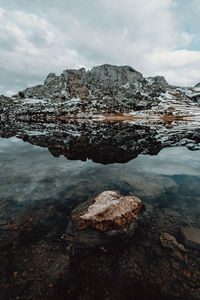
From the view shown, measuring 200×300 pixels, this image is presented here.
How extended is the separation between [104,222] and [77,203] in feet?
7.84

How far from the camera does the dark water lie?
4555 millimetres

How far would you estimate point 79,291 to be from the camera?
14.0 feet

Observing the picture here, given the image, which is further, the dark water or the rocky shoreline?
the dark water

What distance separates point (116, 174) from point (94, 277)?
780cm

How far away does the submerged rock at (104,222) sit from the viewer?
6.02m

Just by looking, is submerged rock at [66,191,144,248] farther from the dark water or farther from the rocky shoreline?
the dark water

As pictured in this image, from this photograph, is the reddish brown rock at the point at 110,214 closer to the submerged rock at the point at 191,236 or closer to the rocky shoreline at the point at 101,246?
the rocky shoreline at the point at 101,246

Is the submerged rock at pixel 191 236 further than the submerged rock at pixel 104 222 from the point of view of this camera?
No

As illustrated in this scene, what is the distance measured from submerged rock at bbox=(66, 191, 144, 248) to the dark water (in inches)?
18.7

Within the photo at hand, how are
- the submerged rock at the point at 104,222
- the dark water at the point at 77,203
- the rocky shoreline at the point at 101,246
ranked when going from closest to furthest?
the rocky shoreline at the point at 101,246 < the dark water at the point at 77,203 < the submerged rock at the point at 104,222

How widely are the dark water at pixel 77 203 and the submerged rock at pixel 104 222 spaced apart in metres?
0.48

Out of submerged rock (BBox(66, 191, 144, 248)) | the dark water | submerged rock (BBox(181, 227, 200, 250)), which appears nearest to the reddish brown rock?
submerged rock (BBox(66, 191, 144, 248))

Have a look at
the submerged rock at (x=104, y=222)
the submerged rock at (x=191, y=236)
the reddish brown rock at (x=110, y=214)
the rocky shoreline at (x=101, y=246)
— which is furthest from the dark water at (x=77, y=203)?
the reddish brown rock at (x=110, y=214)

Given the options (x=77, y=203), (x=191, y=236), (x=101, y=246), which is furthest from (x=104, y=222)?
(x=191, y=236)
